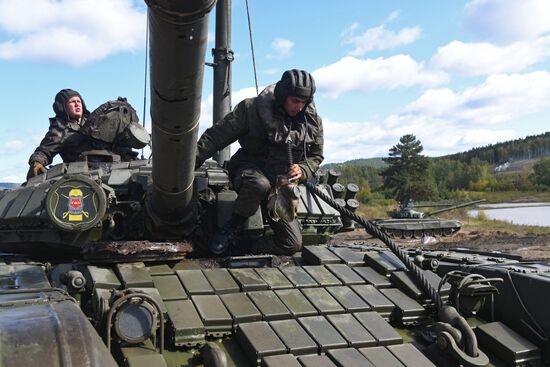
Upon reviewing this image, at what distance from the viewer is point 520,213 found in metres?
51.4

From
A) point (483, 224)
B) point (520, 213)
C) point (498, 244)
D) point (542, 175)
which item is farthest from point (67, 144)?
point (542, 175)

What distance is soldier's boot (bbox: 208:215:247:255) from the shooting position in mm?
6277

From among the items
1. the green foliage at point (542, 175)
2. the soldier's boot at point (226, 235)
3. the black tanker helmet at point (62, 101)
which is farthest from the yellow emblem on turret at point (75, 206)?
the green foliage at point (542, 175)

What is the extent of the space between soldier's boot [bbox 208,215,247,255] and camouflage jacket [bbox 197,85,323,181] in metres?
0.62

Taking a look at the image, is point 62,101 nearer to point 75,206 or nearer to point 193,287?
point 75,206

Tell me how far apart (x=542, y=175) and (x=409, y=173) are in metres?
17.1

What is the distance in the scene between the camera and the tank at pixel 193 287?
144 inches

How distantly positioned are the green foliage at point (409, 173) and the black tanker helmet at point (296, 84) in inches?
2059

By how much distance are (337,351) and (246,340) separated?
0.67 meters

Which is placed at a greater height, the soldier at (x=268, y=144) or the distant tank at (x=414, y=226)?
the soldier at (x=268, y=144)

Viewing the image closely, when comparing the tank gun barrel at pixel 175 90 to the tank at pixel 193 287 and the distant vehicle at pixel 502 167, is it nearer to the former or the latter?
the tank at pixel 193 287

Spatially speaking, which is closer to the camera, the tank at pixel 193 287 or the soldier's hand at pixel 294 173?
the tank at pixel 193 287

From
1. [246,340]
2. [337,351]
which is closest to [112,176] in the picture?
[246,340]

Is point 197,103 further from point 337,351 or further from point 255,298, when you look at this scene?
point 337,351
